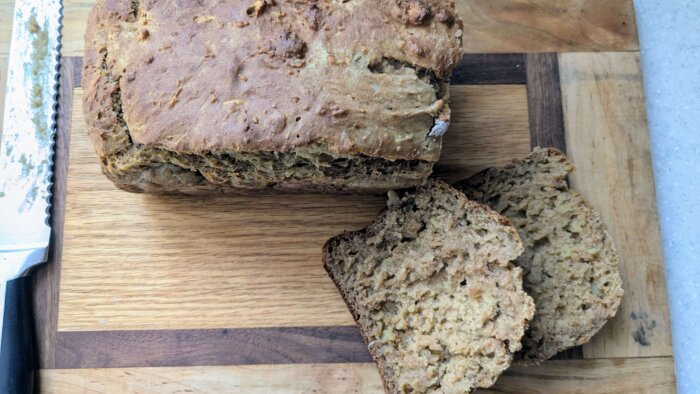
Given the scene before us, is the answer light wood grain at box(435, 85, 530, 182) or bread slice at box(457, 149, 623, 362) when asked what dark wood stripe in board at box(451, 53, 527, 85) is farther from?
bread slice at box(457, 149, 623, 362)

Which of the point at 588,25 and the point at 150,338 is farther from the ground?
the point at 588,25

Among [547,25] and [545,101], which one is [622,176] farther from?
[547,25]

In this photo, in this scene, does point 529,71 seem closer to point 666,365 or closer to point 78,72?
point 666,365

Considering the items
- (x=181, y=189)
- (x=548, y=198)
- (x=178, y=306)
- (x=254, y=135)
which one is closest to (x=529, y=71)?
(x=548, y=198)

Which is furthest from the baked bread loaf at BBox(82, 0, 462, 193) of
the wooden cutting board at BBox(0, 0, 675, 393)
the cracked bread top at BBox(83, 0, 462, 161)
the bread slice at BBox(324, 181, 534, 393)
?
the wooden cutting board at BBox(0, 0, 675, 393)

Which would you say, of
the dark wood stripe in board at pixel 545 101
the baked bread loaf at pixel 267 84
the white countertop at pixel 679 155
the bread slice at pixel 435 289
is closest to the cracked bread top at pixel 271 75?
the baked bread loaf at pixel 267 84
